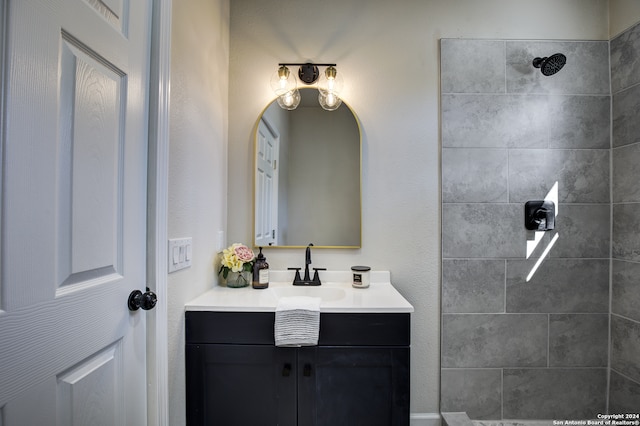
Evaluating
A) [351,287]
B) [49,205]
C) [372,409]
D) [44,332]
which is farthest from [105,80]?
[372,409]

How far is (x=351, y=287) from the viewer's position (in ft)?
5.41

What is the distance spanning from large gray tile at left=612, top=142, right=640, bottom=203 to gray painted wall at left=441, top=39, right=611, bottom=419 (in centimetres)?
5

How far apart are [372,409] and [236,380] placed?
0.56 meters

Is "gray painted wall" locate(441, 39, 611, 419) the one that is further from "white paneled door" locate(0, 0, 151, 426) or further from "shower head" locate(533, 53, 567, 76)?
"white paneled door" locate(0, 0, 151, 426)

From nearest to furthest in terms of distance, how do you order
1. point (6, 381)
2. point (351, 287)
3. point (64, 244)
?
point (6, 381)
point (64, 244)
point (351, 287)

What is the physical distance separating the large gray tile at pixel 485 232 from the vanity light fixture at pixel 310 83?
36.5 inches

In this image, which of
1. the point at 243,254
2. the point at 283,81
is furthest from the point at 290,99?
the point at 243,254

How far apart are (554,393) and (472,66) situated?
6.15 ft

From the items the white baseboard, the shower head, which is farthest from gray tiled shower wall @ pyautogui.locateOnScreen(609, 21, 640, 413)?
the white baseboard

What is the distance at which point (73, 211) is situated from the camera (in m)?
0.74

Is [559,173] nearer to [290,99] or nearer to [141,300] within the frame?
[290,99]

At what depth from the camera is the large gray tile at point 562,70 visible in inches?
67.5

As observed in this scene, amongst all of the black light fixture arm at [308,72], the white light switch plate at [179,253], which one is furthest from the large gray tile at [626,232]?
the white light switch plate at [179,253]

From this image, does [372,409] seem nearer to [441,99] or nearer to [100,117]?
[100,117]
